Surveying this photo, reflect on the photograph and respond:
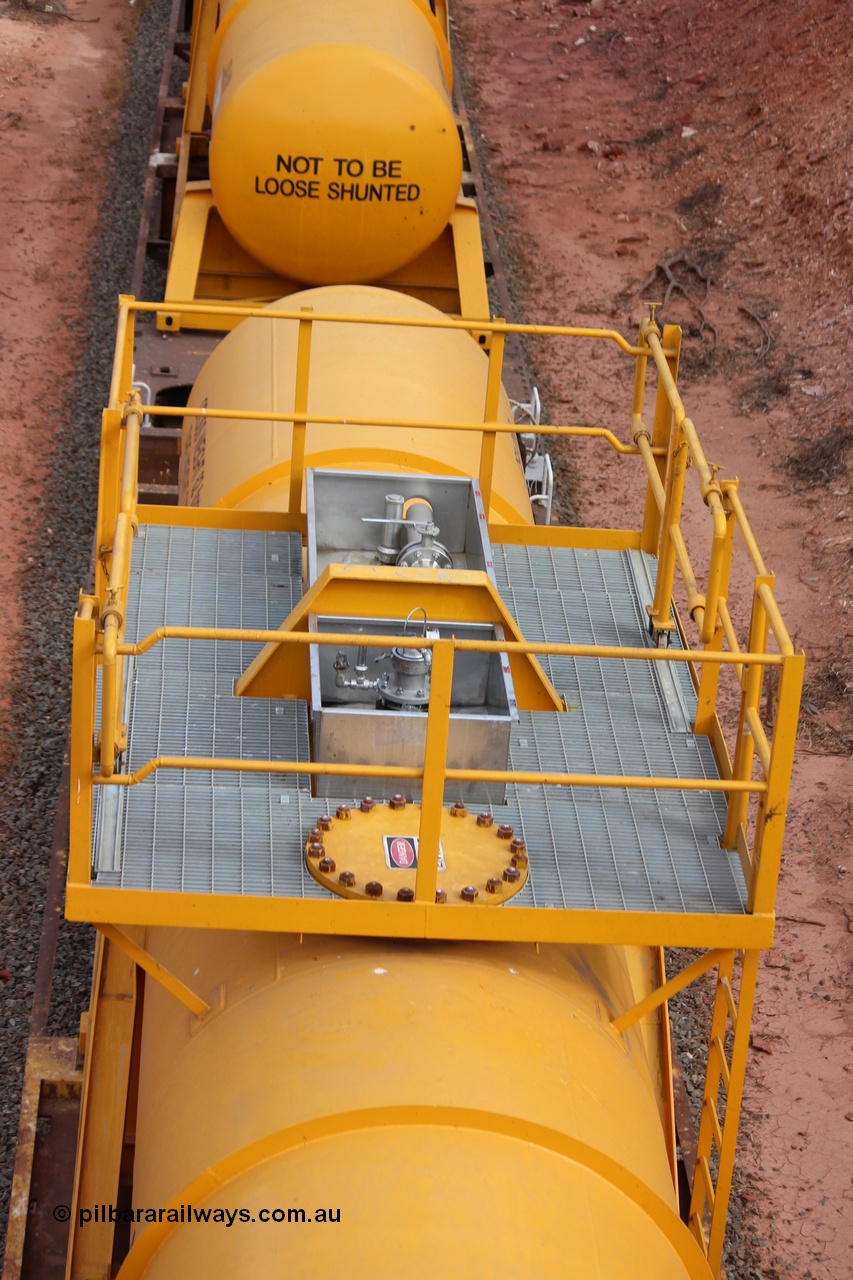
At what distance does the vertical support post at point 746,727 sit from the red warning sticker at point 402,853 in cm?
92

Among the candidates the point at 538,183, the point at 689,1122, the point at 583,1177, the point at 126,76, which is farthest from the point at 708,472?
the point at 126,76

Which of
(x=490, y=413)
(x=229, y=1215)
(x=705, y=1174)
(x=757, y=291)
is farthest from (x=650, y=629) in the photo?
(x=757, y=291)

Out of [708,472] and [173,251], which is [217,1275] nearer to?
[708,472]

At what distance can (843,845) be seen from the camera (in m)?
7.92

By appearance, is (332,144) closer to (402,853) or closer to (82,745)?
(402,853)

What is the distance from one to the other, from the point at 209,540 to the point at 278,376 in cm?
167

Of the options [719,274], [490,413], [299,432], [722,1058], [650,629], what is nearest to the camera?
[722,1058]

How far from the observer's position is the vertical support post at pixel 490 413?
5.82 m

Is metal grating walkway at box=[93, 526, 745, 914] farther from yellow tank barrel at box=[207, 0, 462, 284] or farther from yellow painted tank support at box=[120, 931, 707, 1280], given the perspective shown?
yellow tank barrel at box=[207, 0, 462, 284]

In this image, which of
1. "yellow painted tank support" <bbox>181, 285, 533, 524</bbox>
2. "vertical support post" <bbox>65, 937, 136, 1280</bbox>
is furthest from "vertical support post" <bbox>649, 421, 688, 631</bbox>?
"vertical support post" <bbox>65, 937, 136, 1280</bbox>

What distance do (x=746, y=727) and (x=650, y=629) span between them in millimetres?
1072

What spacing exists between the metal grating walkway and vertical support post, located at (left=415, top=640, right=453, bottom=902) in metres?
0.26

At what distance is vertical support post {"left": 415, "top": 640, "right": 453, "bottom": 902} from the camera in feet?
12.3

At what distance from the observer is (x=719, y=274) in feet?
46.6
